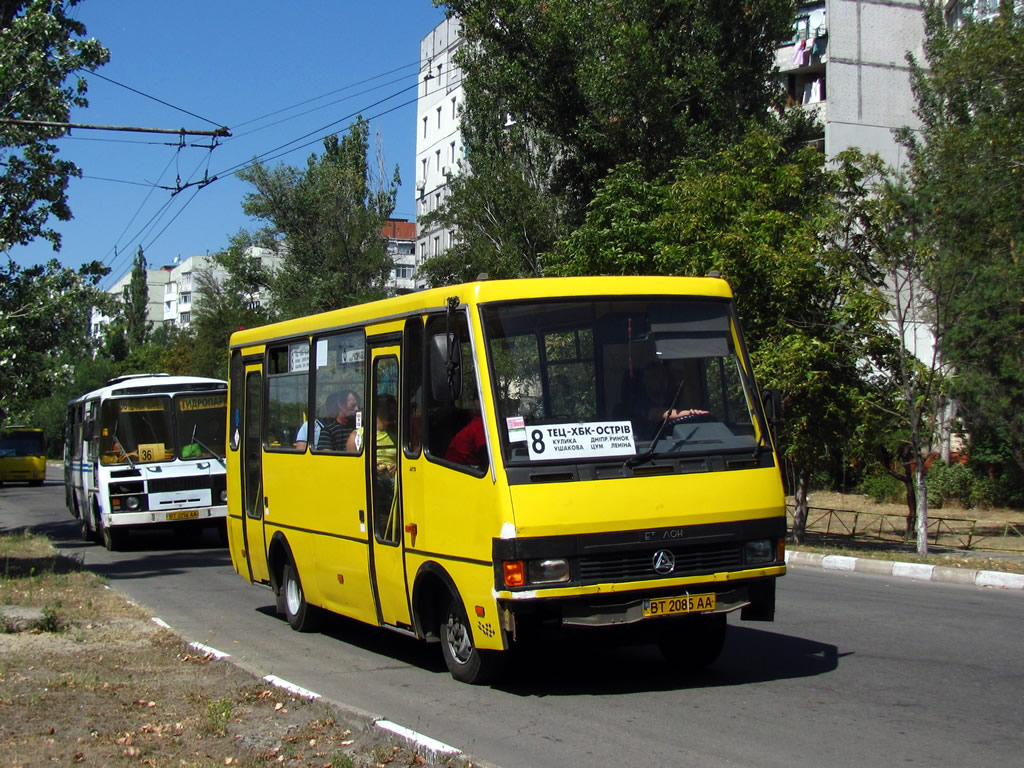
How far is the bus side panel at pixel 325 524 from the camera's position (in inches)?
362

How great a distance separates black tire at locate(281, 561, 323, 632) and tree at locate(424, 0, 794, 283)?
2165cm

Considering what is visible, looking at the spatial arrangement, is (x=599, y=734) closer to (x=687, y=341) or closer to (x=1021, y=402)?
(x=687, y=341)

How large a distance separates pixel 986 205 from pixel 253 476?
65.9 ft

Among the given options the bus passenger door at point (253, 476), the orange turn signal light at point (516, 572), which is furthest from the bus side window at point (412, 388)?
the bus passenger door at point (253, 476)

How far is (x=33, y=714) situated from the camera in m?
6.73

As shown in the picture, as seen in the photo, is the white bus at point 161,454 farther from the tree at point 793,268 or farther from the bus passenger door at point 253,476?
the tree at point 793,268

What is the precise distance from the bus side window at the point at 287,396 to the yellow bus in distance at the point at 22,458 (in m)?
48.6

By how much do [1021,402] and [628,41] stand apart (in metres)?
14.4

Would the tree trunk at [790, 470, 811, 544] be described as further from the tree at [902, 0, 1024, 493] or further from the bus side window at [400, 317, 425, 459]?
the bus side window at [400, 317, 425, 459]

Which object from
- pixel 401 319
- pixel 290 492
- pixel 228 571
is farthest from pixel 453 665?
pixel 228 571

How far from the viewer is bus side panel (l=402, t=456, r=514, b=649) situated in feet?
23.5

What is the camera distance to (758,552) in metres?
7.58

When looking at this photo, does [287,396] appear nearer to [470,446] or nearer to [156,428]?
[470,446]

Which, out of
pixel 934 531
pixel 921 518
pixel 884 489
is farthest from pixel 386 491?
pixel 884 489
